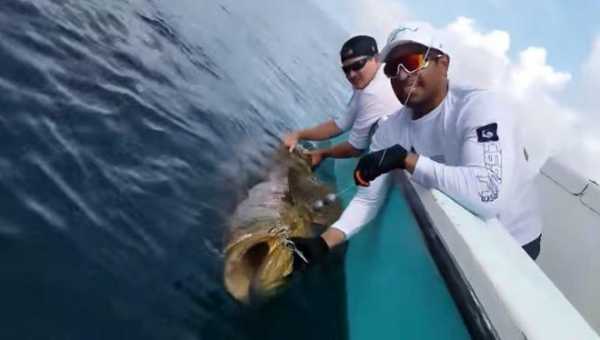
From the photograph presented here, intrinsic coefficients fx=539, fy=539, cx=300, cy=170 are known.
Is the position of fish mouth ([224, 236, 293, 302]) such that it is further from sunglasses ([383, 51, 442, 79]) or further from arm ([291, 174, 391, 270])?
sunglasses ([383, 51, 442, 79])

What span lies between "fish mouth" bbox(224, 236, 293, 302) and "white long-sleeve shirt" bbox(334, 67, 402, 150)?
1.96 m

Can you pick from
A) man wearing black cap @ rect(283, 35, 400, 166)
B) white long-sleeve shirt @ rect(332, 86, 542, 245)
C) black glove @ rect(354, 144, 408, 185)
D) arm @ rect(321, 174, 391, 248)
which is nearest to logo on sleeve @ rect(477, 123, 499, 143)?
white long-sleeve shirt @ rect(332, 86, 542, 245)

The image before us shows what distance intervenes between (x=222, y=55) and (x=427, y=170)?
31.0 feet

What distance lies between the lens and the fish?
3119 millimetres

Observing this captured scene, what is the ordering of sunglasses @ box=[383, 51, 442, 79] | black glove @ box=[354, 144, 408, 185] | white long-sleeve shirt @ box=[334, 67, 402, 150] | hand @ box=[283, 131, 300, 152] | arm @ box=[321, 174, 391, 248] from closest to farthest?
black glove @ box=[354, 144, 408, 185]
sunglasses @ box=[383, 51, 442, 79]
arm @ box=[321, 174, 391, 248]
white long-sleeve shirt @ box=[334, 67, 402, 150]
hand @ box=[283, 131, 300, 152]

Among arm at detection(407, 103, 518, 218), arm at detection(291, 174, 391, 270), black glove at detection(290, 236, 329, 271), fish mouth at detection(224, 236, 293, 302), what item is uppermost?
arm at detection(407, 103, 518, 218)

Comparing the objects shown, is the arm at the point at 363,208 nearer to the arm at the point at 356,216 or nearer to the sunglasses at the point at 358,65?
the arm at the point at 356,216

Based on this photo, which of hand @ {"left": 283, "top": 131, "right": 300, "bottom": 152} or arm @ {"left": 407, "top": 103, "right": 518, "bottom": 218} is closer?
arm @ {"left": 407, "top": 103, "right": 518, "bottom": 218}

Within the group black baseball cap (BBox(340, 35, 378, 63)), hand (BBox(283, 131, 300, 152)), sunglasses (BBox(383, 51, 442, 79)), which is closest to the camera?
sunglasses (BBox(383, 51, 442, 79))

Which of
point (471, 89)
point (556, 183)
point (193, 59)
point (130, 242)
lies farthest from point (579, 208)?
point (193, 59)

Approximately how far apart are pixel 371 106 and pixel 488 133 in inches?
88.2

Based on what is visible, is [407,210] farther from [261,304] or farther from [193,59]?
[193,59]

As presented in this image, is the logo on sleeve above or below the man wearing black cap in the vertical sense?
above

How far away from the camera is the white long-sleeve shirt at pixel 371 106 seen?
484cm
